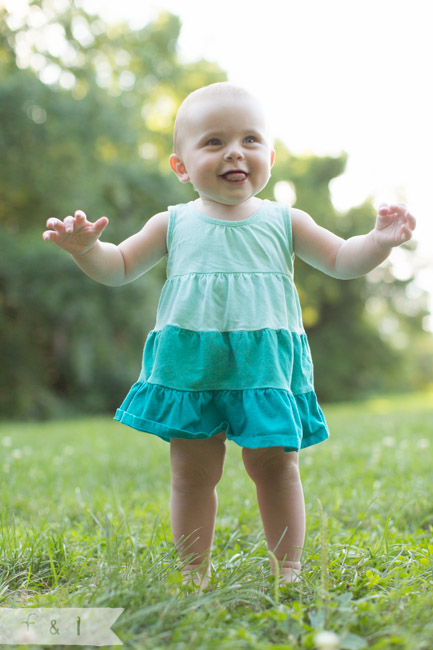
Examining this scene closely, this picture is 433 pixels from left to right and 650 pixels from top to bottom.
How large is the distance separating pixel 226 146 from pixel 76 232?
607 millimetres

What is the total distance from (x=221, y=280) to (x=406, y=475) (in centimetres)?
258

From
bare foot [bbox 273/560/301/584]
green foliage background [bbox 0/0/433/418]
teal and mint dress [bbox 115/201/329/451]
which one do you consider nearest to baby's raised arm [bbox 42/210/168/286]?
teal and mint dress [bbox 115/201/329/451]

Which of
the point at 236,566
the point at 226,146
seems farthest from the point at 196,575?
the point at 226,146

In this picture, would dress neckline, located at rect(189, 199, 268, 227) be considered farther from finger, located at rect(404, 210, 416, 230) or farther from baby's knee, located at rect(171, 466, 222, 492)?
baby's knee, located at rect(171, 466, 222, 492)

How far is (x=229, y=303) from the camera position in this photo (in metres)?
2.17

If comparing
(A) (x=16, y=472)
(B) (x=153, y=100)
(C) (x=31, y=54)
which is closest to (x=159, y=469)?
(A) (x=16, y=472)

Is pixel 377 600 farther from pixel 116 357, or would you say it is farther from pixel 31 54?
pixel 31 54

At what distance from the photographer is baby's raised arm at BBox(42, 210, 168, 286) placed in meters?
2.13

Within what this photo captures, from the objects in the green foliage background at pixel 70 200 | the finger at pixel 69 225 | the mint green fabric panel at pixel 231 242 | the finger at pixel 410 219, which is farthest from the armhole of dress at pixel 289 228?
the green foliage background at pixel 70 200

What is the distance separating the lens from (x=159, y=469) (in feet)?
16.3

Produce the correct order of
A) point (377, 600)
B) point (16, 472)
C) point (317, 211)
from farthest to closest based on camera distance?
point (317, 211)
point (16, 472)
point (377, 600)

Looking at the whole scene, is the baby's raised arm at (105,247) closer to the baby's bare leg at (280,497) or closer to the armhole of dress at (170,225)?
the armhole of dress at (170,225)

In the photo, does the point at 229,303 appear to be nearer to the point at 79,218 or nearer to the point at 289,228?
the point at 289,228

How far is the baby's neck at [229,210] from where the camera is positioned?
2.33 metres
